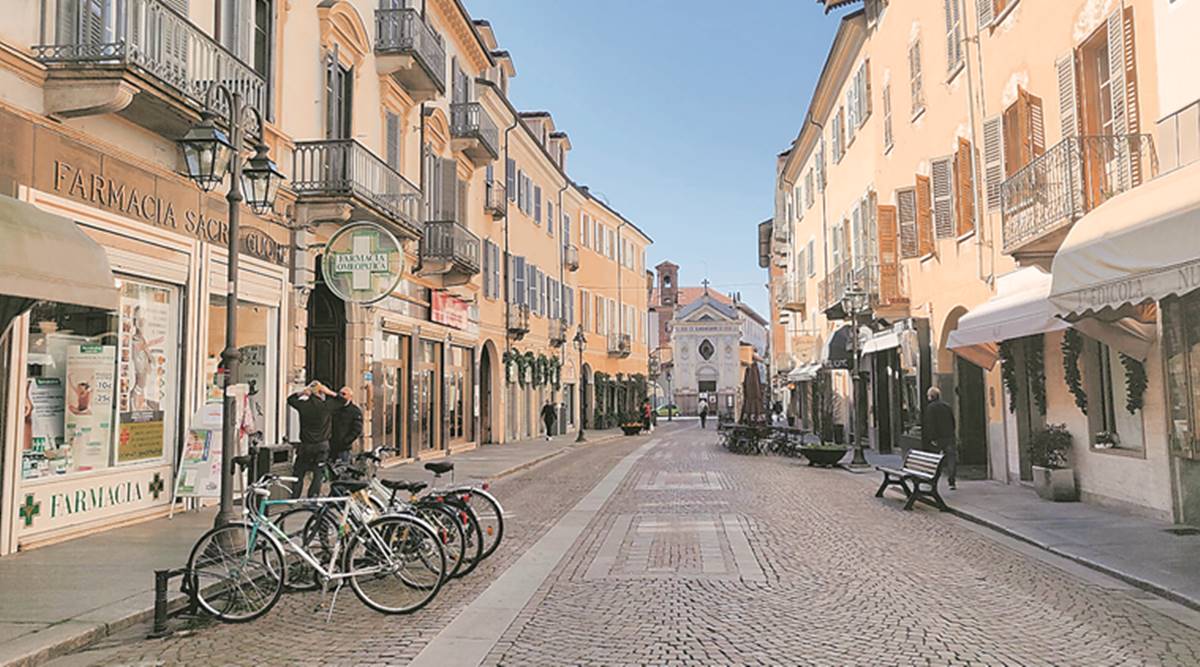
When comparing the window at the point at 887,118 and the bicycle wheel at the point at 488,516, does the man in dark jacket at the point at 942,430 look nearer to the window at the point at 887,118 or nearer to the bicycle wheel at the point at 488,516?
the bicycle wheel at the point at 488,516

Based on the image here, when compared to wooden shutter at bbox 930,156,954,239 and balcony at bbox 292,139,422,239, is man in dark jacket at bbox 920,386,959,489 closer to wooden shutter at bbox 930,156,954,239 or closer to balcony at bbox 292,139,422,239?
wooden shutter at bbox 930,156,954,239

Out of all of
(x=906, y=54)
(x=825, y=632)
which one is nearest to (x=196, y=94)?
(x=825, y=632)

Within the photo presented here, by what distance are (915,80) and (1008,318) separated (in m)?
8.51

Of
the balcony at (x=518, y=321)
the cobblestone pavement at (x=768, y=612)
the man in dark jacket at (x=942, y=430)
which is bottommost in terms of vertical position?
the cobblestone pavement at (x=768, y=612)

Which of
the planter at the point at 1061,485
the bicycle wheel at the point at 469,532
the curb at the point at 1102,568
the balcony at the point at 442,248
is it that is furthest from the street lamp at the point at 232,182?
the balcony at the point at 442,248

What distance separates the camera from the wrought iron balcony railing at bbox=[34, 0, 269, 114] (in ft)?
30.6

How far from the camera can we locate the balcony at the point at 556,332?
129 feet

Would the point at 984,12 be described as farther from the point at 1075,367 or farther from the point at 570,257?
the point at 570,257

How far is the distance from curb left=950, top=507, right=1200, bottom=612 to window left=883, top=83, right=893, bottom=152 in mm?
12878

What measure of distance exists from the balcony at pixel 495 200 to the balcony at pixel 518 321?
3.70 meters

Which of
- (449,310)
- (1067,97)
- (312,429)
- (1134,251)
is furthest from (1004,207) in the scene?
(449,310)

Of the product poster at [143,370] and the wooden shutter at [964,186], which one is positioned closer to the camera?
the product poster at [143,370]

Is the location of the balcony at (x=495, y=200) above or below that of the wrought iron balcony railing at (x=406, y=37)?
below

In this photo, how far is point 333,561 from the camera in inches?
281
